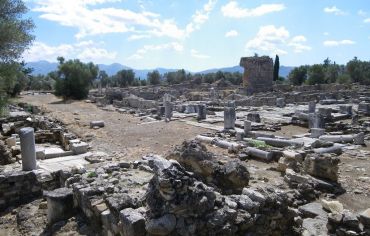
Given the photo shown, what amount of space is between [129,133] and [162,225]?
1383 centimetres

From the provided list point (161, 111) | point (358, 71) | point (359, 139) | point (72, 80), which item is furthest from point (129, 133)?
point (358, 71)

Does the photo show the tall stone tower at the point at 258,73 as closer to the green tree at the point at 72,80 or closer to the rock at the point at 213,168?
the green tree at the point at 72,80

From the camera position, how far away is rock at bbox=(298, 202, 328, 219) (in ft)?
26.1

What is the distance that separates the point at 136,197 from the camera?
22.5ft

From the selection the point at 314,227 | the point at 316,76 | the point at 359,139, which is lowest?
the point at 314,227

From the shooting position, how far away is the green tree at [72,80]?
3722cm

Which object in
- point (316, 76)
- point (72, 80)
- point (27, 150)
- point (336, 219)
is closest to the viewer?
point (336, 219)

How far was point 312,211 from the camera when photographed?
318 inches

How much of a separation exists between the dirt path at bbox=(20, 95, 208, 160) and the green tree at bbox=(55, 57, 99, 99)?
11946 mm

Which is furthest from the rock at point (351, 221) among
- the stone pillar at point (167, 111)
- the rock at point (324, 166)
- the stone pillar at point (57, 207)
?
the stone pillar at point (167, 111)

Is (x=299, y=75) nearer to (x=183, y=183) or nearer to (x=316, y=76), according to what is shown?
(x=316, y=76)

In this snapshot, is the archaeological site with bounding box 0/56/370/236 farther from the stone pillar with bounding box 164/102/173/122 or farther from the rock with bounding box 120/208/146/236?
the stone pillar with bounding box 164/102/173/122

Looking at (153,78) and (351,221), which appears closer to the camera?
(351,221)

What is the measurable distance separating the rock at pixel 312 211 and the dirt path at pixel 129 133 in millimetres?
6754
